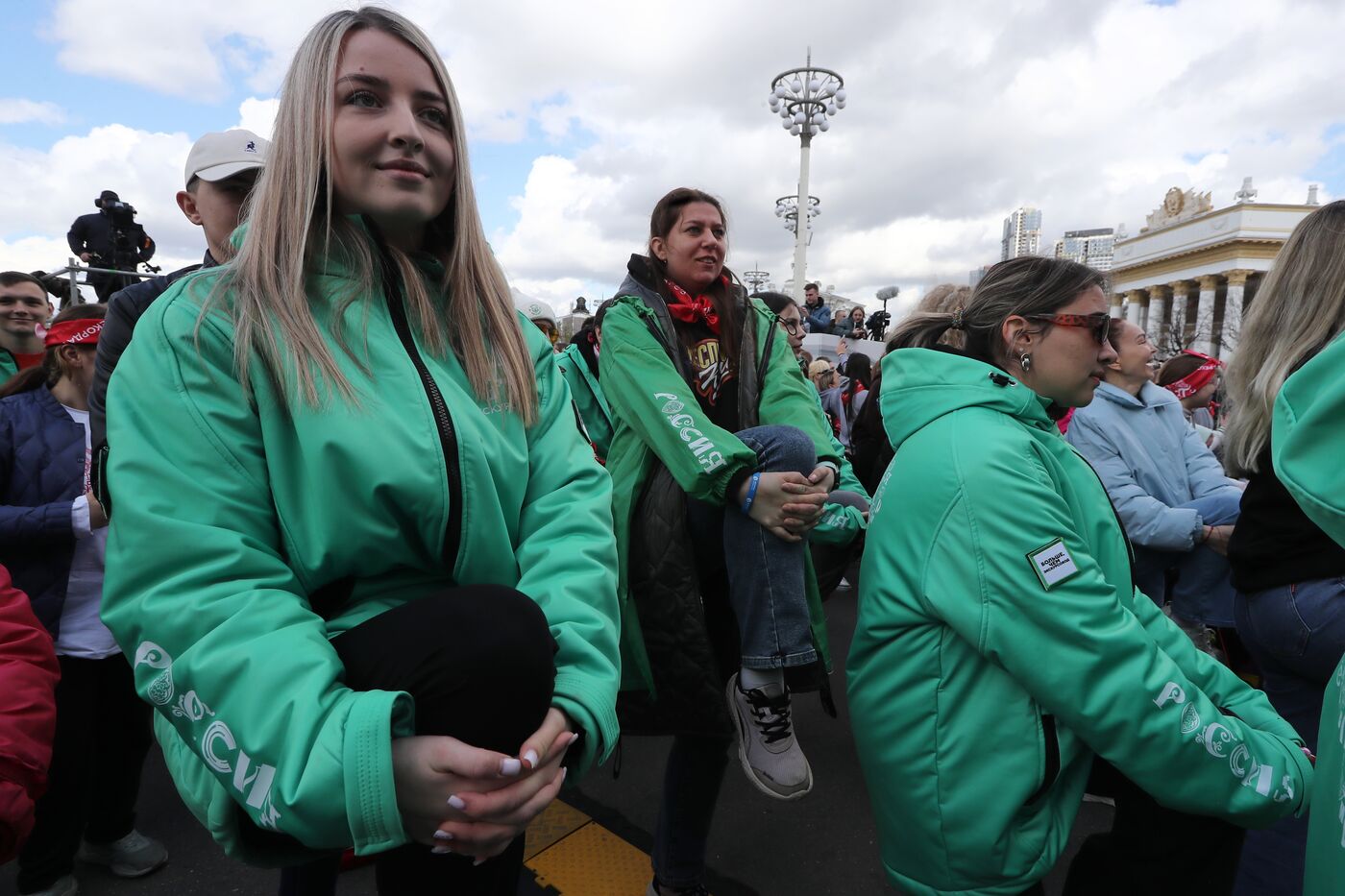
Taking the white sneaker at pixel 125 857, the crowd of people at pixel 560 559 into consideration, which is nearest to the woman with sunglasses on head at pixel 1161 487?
the crowd of people at pixel 560 559

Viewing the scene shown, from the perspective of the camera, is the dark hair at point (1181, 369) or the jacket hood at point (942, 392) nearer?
the jacket hood at point (942, 392)

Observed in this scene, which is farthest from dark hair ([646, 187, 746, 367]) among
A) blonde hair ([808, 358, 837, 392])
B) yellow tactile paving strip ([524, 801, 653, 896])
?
blonde hair ([808, 358, 837, 392])

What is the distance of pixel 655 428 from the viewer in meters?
2.07

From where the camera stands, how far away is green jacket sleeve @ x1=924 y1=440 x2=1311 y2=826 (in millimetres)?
1463

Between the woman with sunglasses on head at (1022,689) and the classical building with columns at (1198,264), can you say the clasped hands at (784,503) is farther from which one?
the classical building with columns at (1198,264)

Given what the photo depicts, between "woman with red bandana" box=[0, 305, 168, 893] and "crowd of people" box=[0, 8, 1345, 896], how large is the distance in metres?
0.01

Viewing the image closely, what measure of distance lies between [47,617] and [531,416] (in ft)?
6.86

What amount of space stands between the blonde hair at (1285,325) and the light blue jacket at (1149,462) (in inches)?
27.6

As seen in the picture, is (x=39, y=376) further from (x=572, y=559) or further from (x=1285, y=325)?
(x=1285, y=325)

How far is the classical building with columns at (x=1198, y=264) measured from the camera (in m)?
44.9

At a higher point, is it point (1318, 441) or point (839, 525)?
point (1318, 441)

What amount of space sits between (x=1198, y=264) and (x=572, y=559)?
6296cm

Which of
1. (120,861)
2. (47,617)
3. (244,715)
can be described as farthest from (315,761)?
(120,861)

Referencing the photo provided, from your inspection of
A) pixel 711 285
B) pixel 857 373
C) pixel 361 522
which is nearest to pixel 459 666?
pixel 361 522
